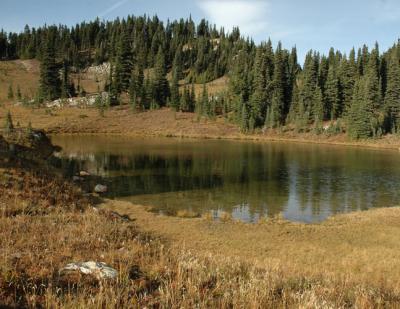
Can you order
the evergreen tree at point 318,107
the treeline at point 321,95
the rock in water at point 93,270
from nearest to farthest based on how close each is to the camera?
the rock in water at point 93,270 → the treeline at point 321,95 → the evergreen tree at point 318,107

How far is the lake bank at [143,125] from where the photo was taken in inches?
3866

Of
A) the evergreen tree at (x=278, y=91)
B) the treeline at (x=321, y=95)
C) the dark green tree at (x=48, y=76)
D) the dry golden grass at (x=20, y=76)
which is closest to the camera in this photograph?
the treeline at (x=321, y=95)

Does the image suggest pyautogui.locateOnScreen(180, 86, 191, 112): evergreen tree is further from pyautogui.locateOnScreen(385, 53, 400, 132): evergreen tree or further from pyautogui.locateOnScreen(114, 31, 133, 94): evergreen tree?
pyautogui.locateOnScreen(385, 53, 400, 132): evergreen tree

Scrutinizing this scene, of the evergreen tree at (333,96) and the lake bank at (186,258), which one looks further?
the evergreen tree at (333,96)

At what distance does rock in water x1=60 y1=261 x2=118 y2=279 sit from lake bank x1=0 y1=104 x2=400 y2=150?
9301cm

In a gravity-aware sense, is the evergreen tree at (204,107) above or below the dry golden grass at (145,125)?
above

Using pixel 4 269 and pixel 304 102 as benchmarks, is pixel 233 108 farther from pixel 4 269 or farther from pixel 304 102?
pixel 4 269

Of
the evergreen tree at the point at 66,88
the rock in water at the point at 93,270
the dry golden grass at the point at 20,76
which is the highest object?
the dry golden grass at the point at 20,76

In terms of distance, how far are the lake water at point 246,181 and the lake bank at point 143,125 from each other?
122 ft

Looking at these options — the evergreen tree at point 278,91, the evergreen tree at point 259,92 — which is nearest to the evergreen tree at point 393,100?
the evergreen tree at point 278,91

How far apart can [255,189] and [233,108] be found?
83.9 m

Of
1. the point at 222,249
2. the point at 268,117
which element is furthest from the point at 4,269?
the point at 268,117

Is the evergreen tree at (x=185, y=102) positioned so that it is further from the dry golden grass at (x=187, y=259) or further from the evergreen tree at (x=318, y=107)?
the dry golden grass at (x=187, y=259)

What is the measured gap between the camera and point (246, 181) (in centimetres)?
4028
